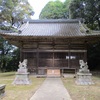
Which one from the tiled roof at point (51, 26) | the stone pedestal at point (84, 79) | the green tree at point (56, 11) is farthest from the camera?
the green tree at point (56, 11)

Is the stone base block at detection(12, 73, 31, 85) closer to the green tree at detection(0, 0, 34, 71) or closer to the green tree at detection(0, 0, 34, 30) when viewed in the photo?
the green tree at detection(0, 0, 34, 71)

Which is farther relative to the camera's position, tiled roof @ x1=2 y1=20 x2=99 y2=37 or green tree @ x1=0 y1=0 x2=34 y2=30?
green tree @ x1=0 y1=0 x2=34 y2=30

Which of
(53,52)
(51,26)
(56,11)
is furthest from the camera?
(56,11)

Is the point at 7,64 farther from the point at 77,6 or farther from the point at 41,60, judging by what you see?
the point at 77,6

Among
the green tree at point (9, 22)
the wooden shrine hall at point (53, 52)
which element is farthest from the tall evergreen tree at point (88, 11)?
the green tree at point (9, 22)

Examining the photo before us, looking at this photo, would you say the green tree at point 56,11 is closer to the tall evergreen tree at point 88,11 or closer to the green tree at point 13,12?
the green tree at point 13,12

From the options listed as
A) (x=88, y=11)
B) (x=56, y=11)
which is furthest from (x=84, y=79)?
(x=56, y=11)

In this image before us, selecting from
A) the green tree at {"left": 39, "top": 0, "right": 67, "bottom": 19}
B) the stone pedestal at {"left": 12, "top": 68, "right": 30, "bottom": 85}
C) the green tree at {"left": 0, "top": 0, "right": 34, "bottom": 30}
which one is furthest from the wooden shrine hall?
the green tree at {"left": 39, "top": 0, "right": 67, "bottom": 19}

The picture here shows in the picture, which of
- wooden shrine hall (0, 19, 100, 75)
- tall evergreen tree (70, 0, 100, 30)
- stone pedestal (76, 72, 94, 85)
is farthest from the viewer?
tall evergreen tree (70, 0, 100, 30)

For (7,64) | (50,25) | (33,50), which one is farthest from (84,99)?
(7,64)

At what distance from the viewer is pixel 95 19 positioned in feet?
63.5

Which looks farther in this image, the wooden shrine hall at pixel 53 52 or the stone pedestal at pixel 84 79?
the wooden shrine hall at pixel 53 52

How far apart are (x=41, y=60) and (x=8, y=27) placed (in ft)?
34.0

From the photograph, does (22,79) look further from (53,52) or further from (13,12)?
(13,12)
